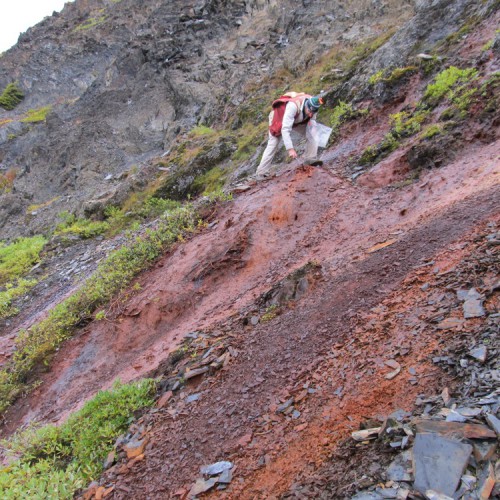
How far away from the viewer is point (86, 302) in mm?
7230

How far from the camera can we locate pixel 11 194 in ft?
82.7

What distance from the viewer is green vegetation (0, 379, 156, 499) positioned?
3.68 m

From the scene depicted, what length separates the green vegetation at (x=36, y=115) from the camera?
37.0 metres

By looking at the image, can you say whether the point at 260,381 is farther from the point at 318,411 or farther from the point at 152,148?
the point at 152,148

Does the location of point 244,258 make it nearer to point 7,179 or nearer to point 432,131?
point 432,131

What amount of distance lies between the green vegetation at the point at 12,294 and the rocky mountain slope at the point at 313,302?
1.05 ft

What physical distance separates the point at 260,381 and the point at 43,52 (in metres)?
50.3

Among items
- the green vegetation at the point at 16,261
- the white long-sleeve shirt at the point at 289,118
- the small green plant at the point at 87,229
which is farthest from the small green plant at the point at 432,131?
the green vegetation at the point at 16,261

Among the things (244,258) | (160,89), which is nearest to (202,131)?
(160,89)

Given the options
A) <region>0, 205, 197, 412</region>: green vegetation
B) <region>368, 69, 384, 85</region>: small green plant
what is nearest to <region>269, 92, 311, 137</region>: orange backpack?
<region>0, 205, 197, 412</region>: green vegetation

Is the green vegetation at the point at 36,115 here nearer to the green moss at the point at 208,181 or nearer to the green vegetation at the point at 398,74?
the green moss at the point at 208,181

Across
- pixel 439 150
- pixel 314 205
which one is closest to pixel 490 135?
pixel 439 150

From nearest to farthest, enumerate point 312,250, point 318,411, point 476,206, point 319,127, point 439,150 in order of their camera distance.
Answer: point 318,411 → point 476,206 → point 312,250 → point 439,150 → point 319,127

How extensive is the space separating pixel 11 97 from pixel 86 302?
1716 inches
